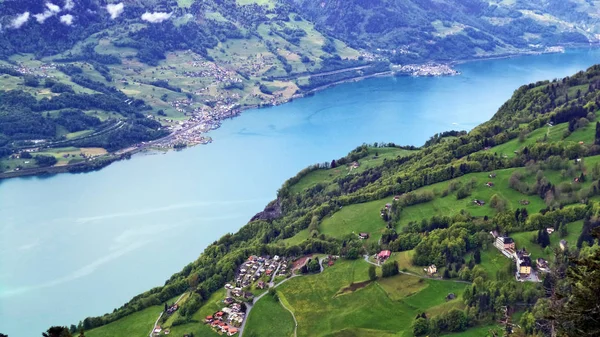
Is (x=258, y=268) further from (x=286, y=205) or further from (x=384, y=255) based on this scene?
(x=286, y=205)

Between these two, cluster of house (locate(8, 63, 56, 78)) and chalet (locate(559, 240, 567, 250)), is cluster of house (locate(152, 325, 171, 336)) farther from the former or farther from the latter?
cluster of house (locate(8, 63, 56, 78))

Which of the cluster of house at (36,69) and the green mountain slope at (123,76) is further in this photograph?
the cluster of house at (36,69)

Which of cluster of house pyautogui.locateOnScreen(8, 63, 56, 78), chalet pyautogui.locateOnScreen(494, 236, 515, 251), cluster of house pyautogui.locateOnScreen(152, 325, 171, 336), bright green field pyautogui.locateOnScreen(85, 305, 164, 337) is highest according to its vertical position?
cluster of house pyautogui.locateOnScreen(8, 63, 56, 78)

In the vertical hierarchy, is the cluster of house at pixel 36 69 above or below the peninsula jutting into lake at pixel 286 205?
above

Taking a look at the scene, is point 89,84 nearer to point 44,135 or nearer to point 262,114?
point 44,135

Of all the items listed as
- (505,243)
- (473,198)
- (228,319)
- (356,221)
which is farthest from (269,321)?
(473,198)

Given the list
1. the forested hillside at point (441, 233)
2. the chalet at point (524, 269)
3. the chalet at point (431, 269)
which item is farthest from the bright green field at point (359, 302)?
the chalet at point (524, 269)

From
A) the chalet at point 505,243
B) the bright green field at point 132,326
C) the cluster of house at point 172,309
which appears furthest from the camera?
the cluster of house at point 172,309

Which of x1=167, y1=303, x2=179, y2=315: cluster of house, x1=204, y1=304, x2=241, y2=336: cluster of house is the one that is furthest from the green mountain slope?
x1=204, y1=304, x2=241, y2=336: cluster of house

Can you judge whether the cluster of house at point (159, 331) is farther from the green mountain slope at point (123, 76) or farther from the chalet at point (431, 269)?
the green mountain slope at point (123, 76)
